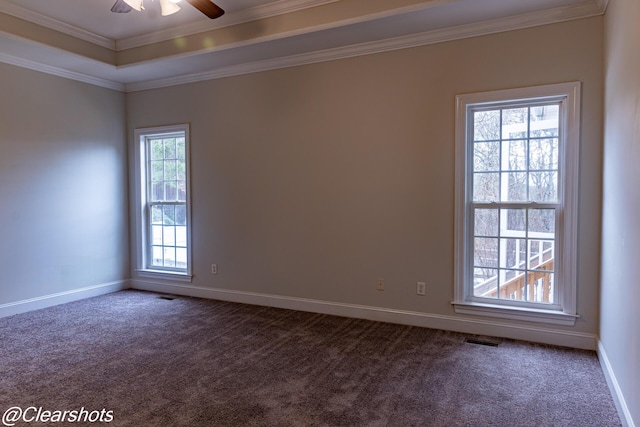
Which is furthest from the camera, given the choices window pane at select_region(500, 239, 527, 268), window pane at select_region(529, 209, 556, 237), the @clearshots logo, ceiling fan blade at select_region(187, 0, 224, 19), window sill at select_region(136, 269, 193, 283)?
window sill at select_region(136, 269, 193, 283)

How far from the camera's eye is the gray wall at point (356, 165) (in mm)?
3160

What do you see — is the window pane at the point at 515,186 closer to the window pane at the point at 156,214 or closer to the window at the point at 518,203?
the window at the point at 518,203

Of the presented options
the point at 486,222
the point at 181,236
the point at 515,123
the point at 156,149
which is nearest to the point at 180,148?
the point at 156,149

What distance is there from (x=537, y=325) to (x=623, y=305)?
1.16 metres

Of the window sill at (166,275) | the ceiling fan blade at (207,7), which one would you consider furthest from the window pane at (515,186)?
the window sill at (166,275)

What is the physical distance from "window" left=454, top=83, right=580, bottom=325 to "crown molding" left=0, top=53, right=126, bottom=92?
4.33m

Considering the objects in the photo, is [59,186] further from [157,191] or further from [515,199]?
[515,199]

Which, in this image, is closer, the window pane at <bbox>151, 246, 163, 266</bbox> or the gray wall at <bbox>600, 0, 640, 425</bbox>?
the gray wall at <bbox>600, 0, 640, 425</bbox>

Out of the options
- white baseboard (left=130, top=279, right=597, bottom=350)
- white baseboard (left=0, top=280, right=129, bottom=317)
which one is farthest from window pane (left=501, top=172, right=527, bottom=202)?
white baseboard (left=0, top=280, right=129, bottom=317)

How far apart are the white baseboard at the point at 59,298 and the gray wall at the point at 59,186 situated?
0.18 ft

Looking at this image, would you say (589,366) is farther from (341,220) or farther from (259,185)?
(259,185)

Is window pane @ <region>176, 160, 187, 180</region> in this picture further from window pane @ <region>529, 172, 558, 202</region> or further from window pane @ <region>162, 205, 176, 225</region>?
window pane @ <region>529, 172, 558, 202</region>

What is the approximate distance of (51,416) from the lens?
7.29 ft

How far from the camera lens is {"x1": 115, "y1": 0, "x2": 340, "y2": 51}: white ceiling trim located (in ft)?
11.5
